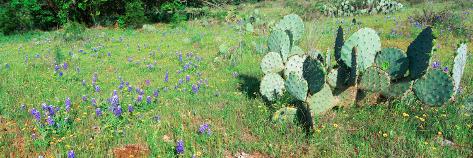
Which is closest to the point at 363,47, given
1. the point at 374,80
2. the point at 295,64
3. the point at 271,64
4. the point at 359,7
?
the point at 374,80

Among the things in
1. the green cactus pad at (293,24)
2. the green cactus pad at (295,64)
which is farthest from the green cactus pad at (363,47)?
the green cactus pad at (293,24)

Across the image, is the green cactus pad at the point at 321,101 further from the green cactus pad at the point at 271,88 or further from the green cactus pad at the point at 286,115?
the green cactus pad at the point at 271,88

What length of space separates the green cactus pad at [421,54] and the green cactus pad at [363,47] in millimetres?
483

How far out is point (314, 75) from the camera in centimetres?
502

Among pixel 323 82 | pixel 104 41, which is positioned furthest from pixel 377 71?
pixel 104 41

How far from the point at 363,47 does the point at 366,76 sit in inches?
20.6

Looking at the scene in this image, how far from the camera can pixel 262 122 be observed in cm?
507

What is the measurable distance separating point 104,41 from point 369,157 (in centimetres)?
1111

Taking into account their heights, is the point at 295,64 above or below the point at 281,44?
below

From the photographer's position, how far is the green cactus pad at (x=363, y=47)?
18.0 ft

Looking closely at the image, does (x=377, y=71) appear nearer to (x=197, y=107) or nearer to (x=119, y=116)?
(x=197, y=107)

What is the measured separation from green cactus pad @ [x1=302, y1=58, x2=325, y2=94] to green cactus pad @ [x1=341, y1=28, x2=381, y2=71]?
70 centimetres

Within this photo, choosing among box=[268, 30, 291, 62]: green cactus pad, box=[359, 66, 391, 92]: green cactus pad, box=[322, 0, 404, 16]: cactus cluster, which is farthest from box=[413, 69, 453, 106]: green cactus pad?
box=[322, 0, 404, 16]: cactus cluster

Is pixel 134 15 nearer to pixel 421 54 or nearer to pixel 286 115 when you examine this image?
pixel 286 115
